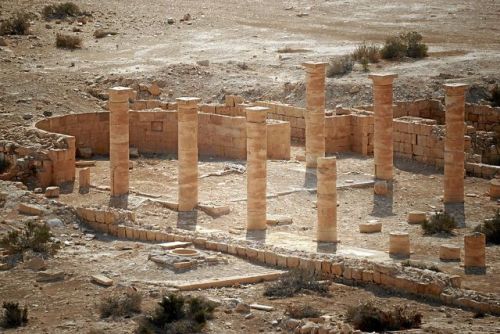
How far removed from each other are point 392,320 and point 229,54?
2905 centimetres

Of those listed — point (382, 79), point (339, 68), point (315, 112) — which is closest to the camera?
point (382, 79)

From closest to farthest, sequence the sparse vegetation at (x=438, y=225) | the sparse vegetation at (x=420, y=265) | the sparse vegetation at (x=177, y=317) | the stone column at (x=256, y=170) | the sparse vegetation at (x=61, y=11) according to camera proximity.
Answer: the sparse vegetation at (x=177, y=317) < the sparse vegetation at (x=420, y=265) < the sparse vegetation at (x=438, y=225) < the stone column at (x=256, y=170) < the sparse vegetation at (x=61, y=11)

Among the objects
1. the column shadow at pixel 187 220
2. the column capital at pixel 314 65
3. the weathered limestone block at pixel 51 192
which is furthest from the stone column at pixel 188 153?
the column capital at pixel 314 65

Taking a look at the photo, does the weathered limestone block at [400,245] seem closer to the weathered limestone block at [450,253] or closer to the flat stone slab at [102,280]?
the weathered limestone block at [450,253]

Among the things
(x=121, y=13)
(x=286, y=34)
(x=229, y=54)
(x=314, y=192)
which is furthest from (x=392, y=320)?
(x=121, y=13)

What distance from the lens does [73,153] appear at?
3903 cm

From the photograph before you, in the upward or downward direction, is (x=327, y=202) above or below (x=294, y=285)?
above

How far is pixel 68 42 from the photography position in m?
55.1

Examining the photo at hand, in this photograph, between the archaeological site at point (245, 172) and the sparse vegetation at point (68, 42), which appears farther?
the sparse vegetation at point (68, 42)

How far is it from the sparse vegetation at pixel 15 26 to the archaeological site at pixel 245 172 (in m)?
0.14

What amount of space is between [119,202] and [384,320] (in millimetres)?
12555

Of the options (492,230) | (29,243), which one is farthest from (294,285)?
(492,230)

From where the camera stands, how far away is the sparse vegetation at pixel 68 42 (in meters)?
55.1

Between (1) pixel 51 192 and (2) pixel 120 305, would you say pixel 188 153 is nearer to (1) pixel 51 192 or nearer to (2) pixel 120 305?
(1) pixel 51 192
